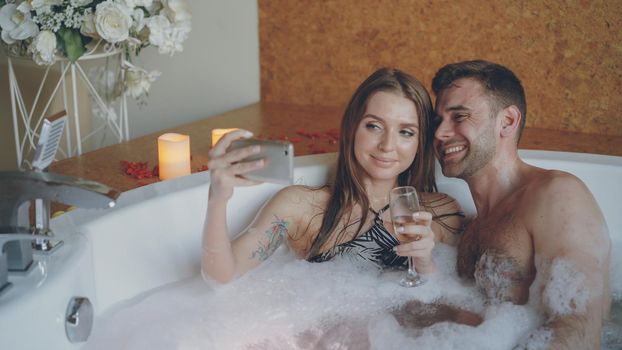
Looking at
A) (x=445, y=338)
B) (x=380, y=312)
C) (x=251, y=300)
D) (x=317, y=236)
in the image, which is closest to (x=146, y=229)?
(x=251, y=300)

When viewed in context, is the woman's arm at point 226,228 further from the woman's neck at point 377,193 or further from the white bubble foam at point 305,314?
the woman's neck at point 377,193

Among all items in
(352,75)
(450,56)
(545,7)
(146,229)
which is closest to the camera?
(146,229)

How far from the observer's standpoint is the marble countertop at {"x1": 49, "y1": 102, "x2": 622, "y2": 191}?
7.84ft

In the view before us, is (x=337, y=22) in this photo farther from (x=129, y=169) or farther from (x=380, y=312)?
(x=380, y=312)

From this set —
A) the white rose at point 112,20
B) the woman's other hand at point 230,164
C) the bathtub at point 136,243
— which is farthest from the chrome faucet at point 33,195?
the white rose at point 112,20

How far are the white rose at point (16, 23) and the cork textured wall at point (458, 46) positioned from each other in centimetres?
110

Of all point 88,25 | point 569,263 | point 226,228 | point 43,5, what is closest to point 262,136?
point 88,25

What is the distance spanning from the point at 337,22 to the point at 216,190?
176 centimetres

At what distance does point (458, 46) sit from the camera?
281 centimetres

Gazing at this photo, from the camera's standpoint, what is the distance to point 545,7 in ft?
8.70

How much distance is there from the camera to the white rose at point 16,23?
2.21 meters

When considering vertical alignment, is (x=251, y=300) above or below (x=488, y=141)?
below

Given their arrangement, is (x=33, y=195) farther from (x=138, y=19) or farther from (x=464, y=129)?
(x=138, y=19)

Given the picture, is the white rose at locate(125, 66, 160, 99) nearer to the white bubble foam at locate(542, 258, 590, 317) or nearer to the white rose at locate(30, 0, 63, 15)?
the white rose at locate(30, 0, 63, 15)
